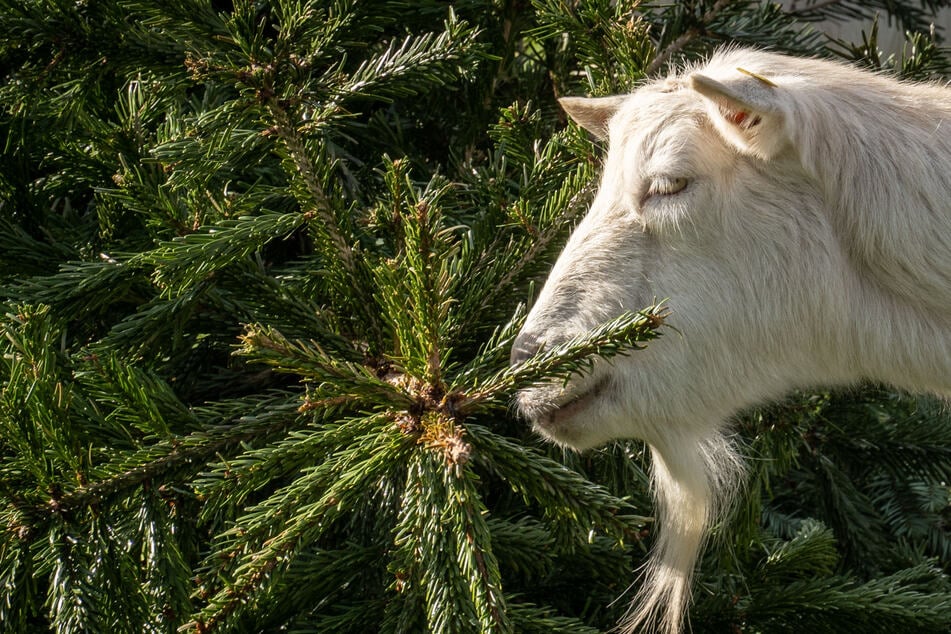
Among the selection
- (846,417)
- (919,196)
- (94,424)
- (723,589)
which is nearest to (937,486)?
(846,417)

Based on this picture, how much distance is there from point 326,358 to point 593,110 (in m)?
0.84

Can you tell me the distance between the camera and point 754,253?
157 centimetres

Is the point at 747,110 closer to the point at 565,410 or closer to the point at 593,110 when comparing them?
the point at 593,110

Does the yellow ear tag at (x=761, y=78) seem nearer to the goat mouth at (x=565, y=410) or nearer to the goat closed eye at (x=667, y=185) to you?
the goat closed eye at (x=667, y=185)

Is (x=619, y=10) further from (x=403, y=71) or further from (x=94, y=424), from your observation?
(x=94, y=424)

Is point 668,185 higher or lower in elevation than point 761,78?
lower

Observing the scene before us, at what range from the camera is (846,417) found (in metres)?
2.14

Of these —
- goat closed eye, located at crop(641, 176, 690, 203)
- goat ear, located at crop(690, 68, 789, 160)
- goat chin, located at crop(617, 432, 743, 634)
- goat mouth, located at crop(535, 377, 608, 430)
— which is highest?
goat ear, located at crop(690, 68, 789, 160)

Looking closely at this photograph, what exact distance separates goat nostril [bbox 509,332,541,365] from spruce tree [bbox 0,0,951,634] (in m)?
0.03

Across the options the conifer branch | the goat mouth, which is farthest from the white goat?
the conifer branch

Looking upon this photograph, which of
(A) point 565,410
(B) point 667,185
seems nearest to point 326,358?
(A) point 565,410

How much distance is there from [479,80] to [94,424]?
3.75ft

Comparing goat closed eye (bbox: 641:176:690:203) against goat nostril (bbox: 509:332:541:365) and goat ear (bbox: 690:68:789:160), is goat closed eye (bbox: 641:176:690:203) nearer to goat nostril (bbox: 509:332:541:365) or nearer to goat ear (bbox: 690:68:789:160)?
goat ear (bbox: 690:68:789:160)

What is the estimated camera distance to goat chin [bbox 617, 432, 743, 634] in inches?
64.9
